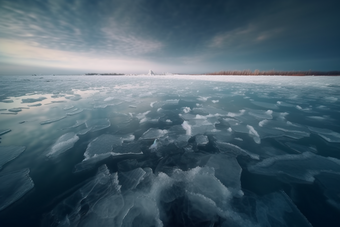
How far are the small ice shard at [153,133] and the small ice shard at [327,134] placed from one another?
431 centimetres

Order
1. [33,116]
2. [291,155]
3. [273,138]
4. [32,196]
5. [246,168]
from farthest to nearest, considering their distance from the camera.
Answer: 1. [33,116]
2. [273,138]
3. [291,155]
4. [246,168]
5. [32,196]

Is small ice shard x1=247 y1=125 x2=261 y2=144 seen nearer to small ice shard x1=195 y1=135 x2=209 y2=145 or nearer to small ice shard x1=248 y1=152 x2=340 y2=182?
small ice shard x1=248 y1=152 x2=340 y2=182

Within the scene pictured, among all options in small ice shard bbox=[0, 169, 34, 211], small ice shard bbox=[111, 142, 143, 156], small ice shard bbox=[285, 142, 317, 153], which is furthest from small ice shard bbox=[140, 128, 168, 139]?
small ice shard bbox=[285, 142, 317, 153]

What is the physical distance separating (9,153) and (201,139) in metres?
4.34

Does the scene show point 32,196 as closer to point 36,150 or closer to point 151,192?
point 36,150

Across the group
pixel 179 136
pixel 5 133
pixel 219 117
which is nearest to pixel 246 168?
pixel 179 136

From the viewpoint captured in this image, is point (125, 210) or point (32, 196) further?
point (32, 196)

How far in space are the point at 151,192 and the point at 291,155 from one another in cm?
296

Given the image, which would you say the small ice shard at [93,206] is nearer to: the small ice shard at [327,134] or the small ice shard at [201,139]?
the small ice shard at [201,139]

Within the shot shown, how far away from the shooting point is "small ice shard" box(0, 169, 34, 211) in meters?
1.65

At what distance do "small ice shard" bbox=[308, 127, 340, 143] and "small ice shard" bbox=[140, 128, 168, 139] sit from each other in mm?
4312

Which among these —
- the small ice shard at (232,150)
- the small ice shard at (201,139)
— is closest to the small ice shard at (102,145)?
the small ice shard at (201,139)

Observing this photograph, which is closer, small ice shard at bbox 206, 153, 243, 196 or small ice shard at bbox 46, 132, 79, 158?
small ice shard at bbox 206, 153, 243, 196

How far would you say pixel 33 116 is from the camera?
4492 millimetres
